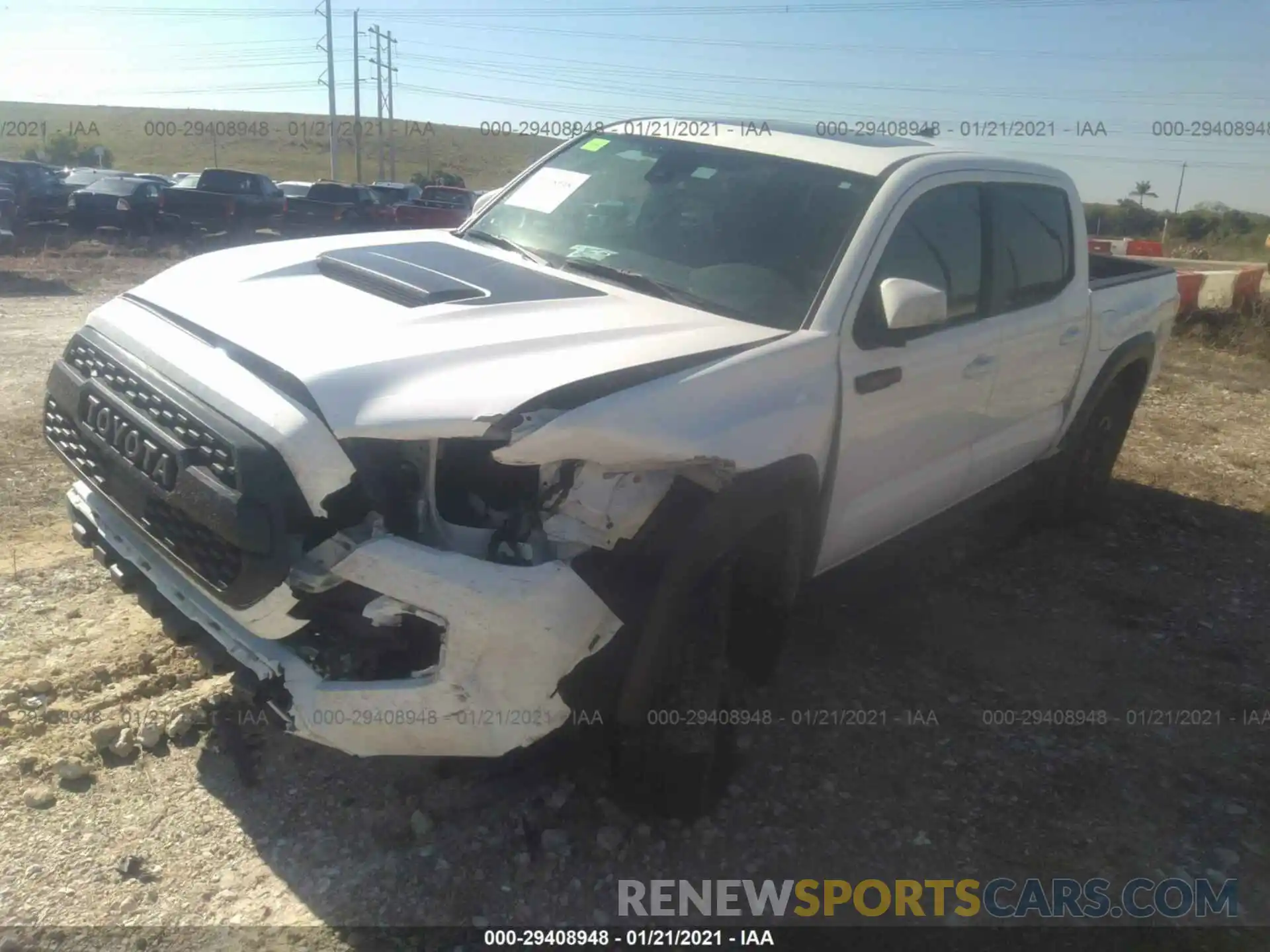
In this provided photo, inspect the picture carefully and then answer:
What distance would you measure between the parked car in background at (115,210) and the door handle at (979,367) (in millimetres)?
19218

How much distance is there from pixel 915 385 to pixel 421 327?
1.71 m

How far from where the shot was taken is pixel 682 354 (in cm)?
284

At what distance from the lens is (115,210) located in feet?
64.0

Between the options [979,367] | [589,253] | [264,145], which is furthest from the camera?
[264,145]

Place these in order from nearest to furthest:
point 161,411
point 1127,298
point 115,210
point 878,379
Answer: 1. point 161,411
2. point 878,379
3. point 1127,298
4. point 115,210

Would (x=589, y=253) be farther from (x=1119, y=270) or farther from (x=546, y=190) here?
(x=1119, y=270)

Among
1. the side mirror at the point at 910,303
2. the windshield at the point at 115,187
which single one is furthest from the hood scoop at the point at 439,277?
the windshield at the point at 115,187

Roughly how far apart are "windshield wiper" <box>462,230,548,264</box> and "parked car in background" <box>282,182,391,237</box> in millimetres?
17654

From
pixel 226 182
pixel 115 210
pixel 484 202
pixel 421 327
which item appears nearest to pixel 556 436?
pixel 421 327

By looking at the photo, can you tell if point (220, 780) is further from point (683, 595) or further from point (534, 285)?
point (534, 285)

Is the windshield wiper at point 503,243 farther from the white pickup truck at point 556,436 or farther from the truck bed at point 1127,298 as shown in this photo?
the truck bed at point 1127,298

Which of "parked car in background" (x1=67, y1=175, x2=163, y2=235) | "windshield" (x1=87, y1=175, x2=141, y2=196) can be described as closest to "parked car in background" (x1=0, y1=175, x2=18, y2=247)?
"parked car in background" (x1=67, y1=175, x2=163, y2=235)

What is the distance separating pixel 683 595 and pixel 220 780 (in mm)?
1488

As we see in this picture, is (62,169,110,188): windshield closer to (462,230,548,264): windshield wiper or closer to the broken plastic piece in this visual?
(462,230,548,264): windshield wiper
